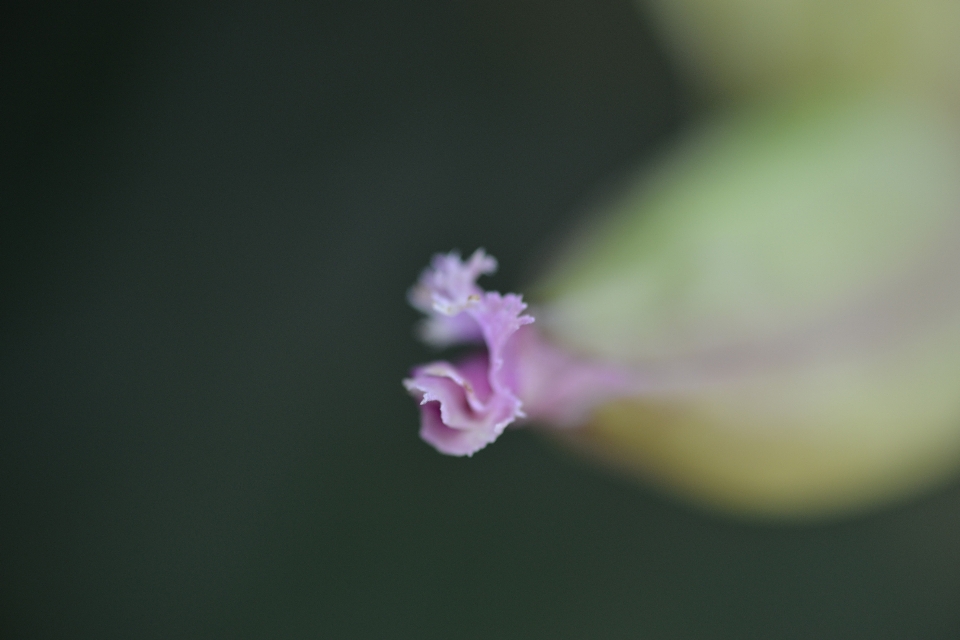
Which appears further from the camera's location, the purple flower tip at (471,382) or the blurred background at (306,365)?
the blurred background at (306,365)

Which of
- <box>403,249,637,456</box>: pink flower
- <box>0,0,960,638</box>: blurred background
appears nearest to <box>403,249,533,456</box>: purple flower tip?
<box>403,249,637,456</box>: pink flower

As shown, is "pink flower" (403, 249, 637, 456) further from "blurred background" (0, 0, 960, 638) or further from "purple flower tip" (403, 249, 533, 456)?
"blurred background" (0, 0, 960, 638)

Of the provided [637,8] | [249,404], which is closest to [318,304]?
[249,404]

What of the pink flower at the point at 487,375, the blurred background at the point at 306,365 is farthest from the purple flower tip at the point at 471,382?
the blurred background at the point at 306,365

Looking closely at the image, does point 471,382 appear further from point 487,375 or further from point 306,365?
point 306,365

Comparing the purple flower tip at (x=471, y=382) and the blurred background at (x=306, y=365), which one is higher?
the blurred background at (x=306, y=365)

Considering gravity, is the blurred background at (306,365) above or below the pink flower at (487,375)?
above

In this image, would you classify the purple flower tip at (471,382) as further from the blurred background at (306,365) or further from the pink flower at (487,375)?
the blurred background at (306,365)

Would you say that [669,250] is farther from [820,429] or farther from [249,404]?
[249,404]
